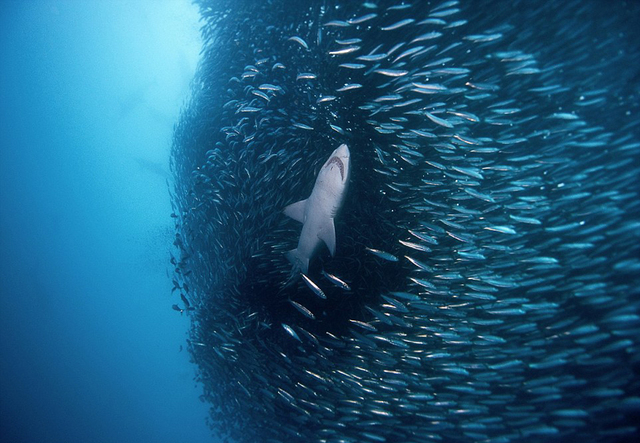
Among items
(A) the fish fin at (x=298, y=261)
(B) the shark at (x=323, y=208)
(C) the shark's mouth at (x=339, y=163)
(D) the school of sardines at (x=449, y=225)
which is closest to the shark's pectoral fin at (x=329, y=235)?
(B) the shark at (x=323, y=208)

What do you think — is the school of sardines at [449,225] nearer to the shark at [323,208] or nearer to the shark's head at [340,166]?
the shark at [323,208]

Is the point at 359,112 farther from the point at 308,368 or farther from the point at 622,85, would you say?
the point at 308,368

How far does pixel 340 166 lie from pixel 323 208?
0.98 meters

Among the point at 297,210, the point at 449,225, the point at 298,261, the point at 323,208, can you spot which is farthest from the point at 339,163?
the point at 298,261

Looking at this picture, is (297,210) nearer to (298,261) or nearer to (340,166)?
(298,261)

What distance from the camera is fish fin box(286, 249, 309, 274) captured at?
20.8 feet

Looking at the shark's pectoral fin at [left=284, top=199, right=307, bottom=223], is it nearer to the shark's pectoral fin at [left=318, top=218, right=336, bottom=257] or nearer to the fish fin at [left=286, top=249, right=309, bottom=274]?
the shark's pectoral fin at [left=318, top=218, right=336, bottom=257]

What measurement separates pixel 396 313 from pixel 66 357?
45.8 m

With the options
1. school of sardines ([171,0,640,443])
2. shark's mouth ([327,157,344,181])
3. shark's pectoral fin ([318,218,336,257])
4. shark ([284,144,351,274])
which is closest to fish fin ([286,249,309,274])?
shark ([284,144,351,274])

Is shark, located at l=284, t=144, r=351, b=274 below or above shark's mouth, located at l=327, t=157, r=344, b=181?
below

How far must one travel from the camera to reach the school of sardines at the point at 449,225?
453 cm

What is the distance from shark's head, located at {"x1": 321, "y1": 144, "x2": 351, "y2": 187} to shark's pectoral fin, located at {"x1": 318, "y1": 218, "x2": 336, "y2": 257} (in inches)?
39.3

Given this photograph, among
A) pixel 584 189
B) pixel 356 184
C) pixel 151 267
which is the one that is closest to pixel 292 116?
pixel 356 184

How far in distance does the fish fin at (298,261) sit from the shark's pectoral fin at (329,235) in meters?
0.78
